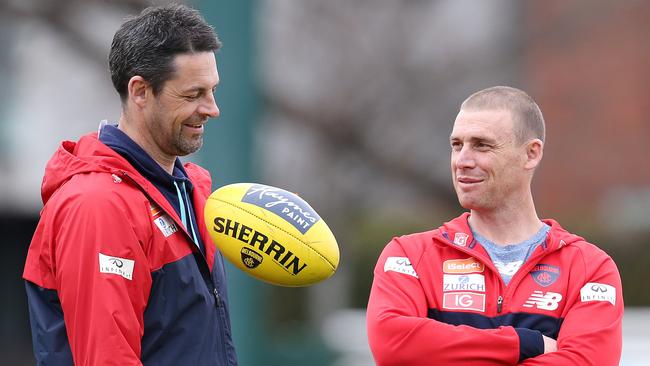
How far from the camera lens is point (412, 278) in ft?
13.3

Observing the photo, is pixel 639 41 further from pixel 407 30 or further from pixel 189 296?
pixel 189 296

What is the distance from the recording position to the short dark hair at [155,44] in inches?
154

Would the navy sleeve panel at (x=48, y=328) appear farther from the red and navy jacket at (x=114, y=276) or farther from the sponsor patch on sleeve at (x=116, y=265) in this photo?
the sponsor patch on sleeve at (x=116, y=265)

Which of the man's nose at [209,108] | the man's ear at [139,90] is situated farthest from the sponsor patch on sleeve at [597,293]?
the man's ear at [139,90]

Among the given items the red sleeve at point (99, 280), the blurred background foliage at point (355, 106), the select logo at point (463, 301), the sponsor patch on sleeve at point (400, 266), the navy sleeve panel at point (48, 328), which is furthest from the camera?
the blurred background foliage at point (355, 106)

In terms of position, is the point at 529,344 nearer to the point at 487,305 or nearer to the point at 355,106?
the point at 487,305

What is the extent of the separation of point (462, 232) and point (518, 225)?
7.8 inches

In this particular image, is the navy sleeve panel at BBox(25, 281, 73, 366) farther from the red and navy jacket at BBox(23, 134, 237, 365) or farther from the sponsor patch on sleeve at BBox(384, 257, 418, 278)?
the sponsor patch on sleeve at BBox(384, 257, 418, 278)

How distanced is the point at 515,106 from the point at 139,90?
50.9 inches

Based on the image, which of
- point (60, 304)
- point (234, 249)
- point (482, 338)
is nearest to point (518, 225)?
point (482, 338)

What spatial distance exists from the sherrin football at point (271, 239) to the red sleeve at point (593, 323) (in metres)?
0.79

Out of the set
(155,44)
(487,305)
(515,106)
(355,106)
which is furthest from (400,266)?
(355,106)

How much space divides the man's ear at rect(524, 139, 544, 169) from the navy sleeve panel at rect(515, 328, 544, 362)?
62cm

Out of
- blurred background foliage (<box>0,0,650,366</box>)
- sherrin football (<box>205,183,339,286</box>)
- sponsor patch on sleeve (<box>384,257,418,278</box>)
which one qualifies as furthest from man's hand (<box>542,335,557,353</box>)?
blurred background foliage (<box>0,0,650,366</box>)
